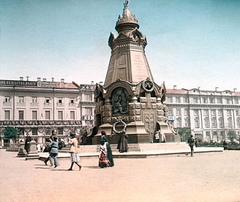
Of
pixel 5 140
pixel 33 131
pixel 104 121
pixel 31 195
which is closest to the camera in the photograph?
pixel 31 195

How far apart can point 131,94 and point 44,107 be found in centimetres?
4900

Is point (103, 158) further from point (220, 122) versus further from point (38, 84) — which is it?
point (220, 122)

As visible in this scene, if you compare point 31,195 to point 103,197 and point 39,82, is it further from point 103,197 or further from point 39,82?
point 39,82

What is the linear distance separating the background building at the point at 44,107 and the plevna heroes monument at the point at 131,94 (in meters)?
43.7

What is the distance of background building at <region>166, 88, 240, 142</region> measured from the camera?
81750 mm

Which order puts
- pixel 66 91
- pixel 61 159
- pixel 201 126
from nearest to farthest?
pixel 61 159
pixel 66 91
pixel 201 126

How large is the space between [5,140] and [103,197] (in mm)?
57327

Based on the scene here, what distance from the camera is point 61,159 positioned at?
60.2ft

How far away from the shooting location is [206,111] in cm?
8400

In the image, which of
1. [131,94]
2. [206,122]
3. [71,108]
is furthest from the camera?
[206,122]

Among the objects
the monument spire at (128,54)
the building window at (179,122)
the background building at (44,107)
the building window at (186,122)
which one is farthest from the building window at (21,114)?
the monument spire at (128,54)

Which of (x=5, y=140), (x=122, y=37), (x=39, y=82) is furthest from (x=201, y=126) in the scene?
(x=122, y=37)

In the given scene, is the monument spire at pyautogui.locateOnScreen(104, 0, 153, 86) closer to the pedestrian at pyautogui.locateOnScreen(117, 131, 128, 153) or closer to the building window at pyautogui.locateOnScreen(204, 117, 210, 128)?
the pedestrian at pyautogui.locateOnScreen(117, 131, 128, 153)

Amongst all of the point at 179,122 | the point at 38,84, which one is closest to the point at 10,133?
the point at 38,84
